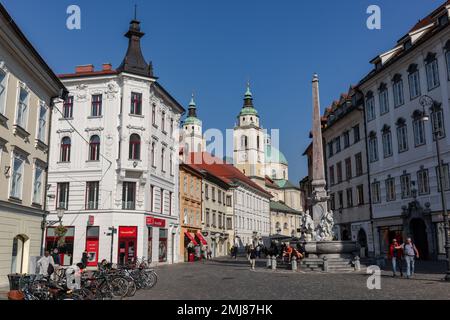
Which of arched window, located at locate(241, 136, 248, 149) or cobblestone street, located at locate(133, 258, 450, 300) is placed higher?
arched window, located at locate(241, 136, 248, 149)

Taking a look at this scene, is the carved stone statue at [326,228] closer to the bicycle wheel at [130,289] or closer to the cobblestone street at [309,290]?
the cobblestone street at [309,290]

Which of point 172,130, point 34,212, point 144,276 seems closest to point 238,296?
point 144,276

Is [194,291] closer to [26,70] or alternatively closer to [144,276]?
[144,276]

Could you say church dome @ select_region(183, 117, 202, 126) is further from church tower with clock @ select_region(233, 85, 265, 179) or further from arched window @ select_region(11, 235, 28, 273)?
arched window @ select_region(11, 235, 28, 273)

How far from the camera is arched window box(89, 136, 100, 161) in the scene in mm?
34375

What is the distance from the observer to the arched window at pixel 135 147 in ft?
112

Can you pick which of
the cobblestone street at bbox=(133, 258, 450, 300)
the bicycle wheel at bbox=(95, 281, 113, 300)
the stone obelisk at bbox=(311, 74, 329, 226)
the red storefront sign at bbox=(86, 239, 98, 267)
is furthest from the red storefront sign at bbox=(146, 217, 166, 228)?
the bicycle wheel at bbox=(95, 281, 113, 300)

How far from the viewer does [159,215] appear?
1446 inches

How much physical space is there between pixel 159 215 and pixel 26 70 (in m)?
19.4

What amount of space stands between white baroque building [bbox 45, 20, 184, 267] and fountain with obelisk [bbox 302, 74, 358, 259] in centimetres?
1302

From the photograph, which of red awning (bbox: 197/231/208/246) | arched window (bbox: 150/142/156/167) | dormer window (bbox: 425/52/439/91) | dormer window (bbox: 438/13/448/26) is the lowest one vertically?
red awning (bbox: 197/231/208/246)

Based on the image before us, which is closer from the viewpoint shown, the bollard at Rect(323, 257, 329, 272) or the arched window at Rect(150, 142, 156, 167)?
the bollard at Rect(323, 257, 329, 272)

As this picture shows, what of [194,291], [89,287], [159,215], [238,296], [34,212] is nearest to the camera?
[89,287]

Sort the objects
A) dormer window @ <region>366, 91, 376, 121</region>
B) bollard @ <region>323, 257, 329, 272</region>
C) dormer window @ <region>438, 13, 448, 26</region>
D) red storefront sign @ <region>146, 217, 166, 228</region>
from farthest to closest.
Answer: dormer window @ <region>366, 91, 376, 121</region>, red storefront sign @ <region>146, 217, 166, 228</region>, dormer window @ <region>438, 13, 448, 26</region>, bollard @ <region>323, 257, 329, 272</region>
